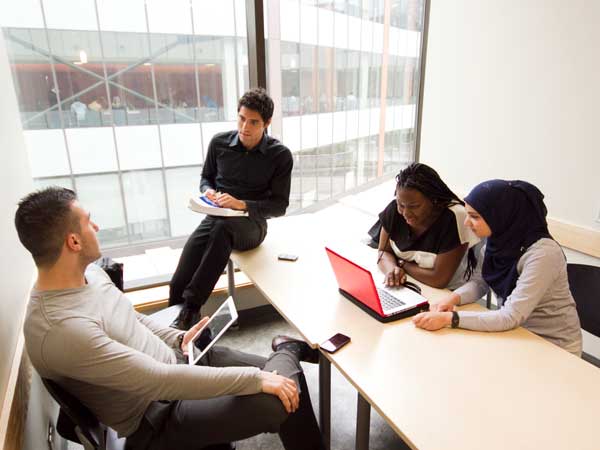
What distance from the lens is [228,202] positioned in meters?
2.22

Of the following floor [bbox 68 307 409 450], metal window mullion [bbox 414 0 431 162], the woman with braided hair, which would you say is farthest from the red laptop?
metal window mullion [bbox 414 0 431 162]

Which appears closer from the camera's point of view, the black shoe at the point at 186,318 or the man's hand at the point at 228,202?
the black shoe at the point at 186,318

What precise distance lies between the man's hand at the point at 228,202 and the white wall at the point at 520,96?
1.76 metres

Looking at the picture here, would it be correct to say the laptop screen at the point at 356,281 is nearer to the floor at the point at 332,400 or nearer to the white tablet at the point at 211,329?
the white tablet at the point at 211,329

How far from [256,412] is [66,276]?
2.34 feet

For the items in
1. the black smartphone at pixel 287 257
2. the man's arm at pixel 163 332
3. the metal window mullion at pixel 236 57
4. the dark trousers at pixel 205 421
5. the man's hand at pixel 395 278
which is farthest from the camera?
the metal window mullion at pixel 236 57

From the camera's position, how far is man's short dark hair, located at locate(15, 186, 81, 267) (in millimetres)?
1110

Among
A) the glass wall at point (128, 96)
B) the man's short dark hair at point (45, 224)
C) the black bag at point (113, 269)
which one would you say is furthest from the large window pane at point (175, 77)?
the man's short dark hair at point (45, 224)

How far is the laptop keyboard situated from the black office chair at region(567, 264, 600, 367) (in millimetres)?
789

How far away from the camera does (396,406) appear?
→ 3.57ft

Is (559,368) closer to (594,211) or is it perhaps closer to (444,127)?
(594,211)

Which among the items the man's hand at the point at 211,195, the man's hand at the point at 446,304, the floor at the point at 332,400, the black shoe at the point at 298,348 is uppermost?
the man's hand at the point at 211,195

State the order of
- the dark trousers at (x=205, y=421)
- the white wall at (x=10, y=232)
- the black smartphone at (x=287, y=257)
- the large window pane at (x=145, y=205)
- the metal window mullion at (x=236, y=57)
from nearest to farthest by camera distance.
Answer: the dark trousers at (x=205, y=421), the white wall at (x=10, y=232), the black smartphone at (x=287, y=257), the metal window mullion at (x=236, y=57), the large window pane at (x=145, y=205)

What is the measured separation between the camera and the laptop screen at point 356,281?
145 cm
